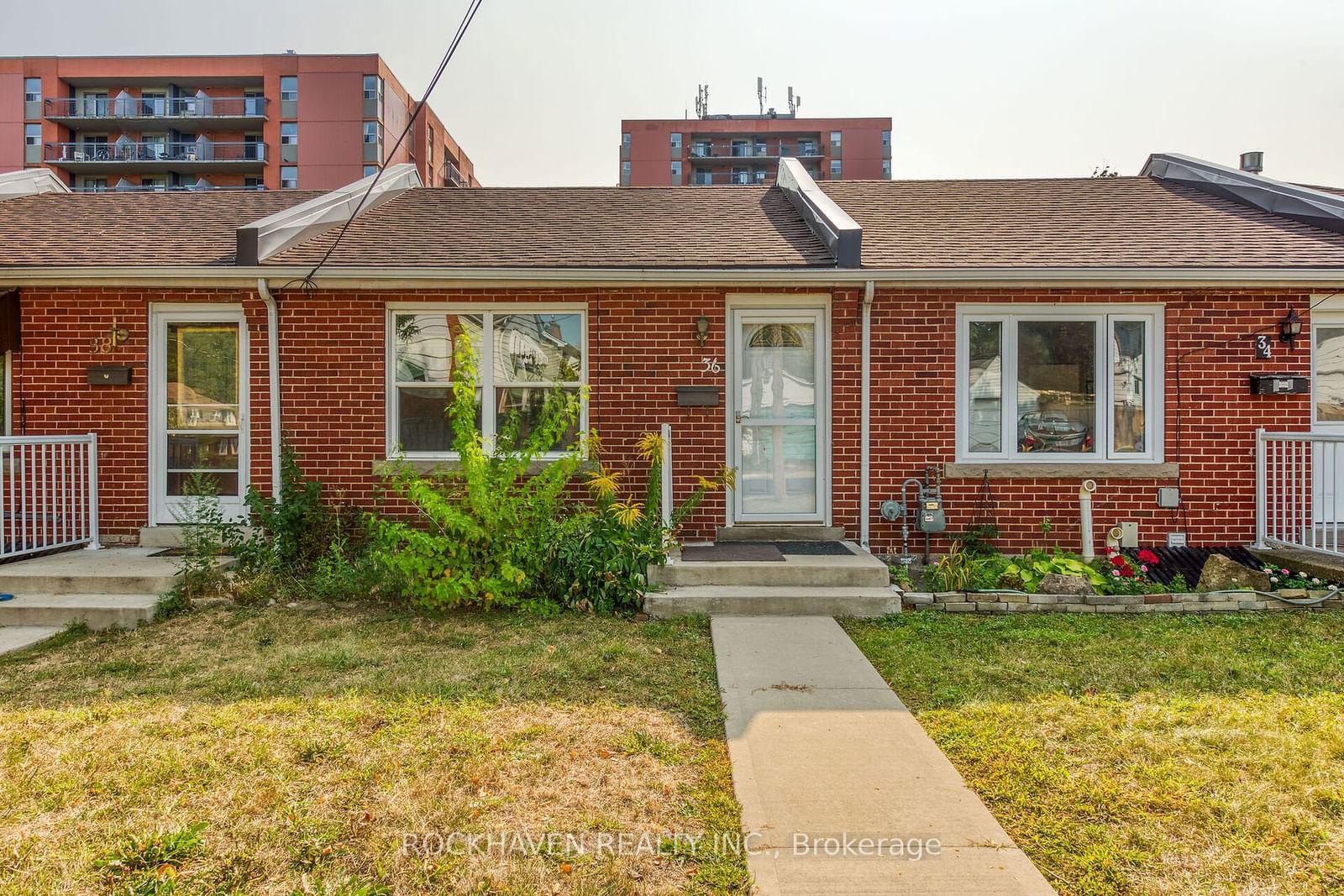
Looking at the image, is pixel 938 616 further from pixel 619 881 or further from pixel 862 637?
pixel 619 881

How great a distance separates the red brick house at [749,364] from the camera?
22.8ft

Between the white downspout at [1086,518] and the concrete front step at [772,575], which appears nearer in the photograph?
the concrete front step at [772,575]

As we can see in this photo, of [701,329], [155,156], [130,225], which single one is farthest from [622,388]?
[155,156]

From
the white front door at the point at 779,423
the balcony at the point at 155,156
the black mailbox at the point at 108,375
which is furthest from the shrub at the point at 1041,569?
the balcony at the point at 155,156

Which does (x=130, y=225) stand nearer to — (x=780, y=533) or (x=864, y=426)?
(x=780, y=533)

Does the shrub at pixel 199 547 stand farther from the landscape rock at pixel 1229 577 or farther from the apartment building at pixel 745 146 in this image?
the apartment building at pixel 745 146

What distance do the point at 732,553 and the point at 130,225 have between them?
26.6 feet

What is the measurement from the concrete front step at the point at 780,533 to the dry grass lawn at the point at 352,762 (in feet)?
6.92

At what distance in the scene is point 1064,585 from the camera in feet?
19.7

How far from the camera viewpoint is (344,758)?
10.7ft

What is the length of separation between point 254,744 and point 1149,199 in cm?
1072

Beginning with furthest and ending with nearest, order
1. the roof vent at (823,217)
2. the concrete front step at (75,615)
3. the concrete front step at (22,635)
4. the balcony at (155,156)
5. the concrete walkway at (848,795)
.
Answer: the balcony at (155,156), the roof vent at (823,217), the concrete front step at (75,615), the concrete front step at (22,635), the concrete walkway at (848,795)

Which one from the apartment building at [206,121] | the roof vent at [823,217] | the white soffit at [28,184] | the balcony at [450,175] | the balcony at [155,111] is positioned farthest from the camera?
the balcony at [450,175]

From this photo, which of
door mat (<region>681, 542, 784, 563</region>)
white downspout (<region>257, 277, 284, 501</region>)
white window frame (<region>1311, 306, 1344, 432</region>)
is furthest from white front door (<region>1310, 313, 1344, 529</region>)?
white downspout (<region>257, 277, 284, 501</region>)
